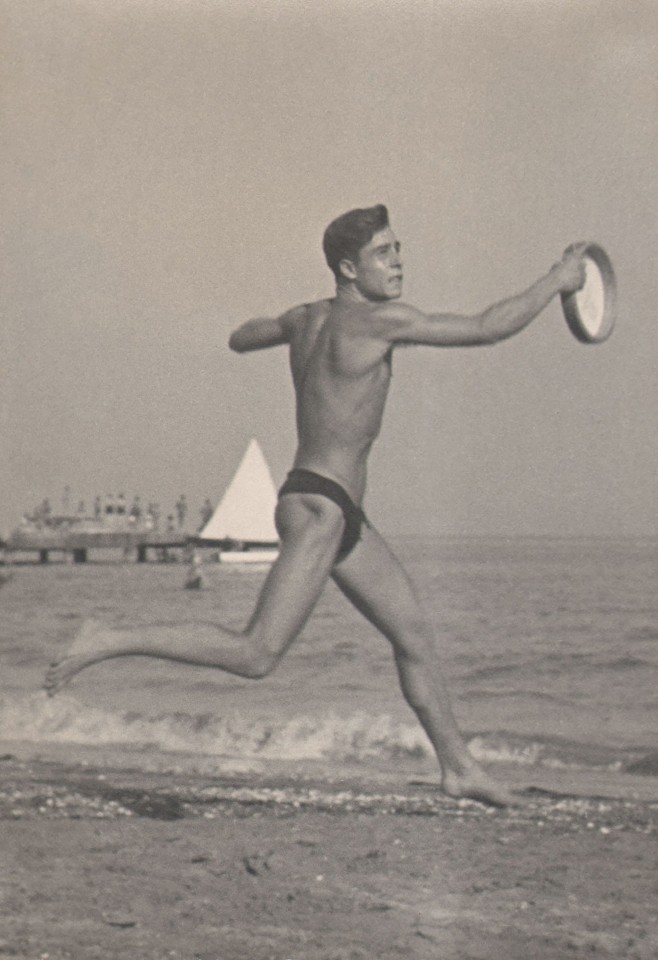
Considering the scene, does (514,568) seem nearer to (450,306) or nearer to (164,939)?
(450,306)

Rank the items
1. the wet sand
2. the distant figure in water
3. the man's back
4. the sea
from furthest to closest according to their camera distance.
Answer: the distant figure in water
the sea
the man's back
the wet sand

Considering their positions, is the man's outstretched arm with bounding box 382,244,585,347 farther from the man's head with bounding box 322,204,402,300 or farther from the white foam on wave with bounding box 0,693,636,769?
the white foam on wave with bounding box 0,693,636,769

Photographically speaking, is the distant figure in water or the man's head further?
the distant figure in water

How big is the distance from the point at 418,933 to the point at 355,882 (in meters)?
0.30

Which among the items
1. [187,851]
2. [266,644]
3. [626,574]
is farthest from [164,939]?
[626,574]

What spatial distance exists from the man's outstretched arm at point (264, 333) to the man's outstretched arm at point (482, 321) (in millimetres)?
368

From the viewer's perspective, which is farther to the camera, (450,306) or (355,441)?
(450,306)

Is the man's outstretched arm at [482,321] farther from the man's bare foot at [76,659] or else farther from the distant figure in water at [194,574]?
the distant figure in water at [194,574]

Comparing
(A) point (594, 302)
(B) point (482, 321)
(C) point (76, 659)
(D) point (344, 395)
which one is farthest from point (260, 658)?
(A) point (594, 302)

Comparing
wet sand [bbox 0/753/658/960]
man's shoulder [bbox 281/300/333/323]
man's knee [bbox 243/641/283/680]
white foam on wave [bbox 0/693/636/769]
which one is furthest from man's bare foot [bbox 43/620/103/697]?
man's shoulder [bbox 281/300/333/323]

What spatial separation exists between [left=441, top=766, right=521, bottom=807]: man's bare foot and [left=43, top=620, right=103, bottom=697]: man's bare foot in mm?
1076

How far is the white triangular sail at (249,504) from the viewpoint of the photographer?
427cm

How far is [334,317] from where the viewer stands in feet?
13.6

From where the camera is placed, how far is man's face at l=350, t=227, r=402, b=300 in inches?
162
